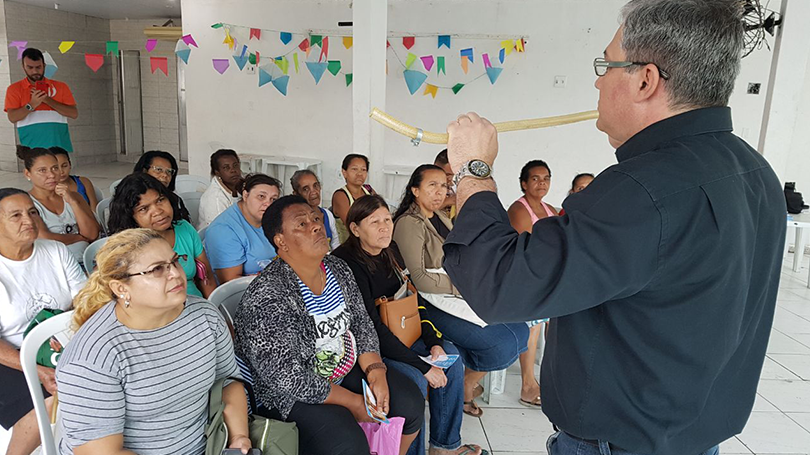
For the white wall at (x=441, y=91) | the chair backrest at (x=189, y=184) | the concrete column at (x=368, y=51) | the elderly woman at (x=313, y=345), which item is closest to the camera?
the elderly woman at (x=313, y=345)

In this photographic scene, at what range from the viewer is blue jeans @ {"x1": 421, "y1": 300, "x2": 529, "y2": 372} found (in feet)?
8.32

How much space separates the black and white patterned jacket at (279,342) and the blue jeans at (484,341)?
868mm

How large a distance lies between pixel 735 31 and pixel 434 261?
2.00 m

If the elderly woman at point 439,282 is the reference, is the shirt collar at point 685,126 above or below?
above

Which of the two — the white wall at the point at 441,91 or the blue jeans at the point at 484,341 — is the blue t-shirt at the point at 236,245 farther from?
the white wall at the point at 441,91

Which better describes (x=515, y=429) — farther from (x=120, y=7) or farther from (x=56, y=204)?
(x=120, y=7)

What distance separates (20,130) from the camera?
4977mm

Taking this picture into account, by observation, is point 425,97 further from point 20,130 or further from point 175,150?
point 175,150

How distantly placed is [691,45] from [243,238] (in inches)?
92.5

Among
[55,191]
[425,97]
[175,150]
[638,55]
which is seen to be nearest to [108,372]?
[638,55]

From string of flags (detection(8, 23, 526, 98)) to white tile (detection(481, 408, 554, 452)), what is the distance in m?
4.18

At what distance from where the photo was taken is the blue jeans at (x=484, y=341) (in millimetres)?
2537

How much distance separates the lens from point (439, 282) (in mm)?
2680

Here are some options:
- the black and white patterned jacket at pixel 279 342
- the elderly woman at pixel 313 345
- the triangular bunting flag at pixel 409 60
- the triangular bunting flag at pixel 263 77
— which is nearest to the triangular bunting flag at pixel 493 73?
the triangular bunting flag at pixel 409 60
